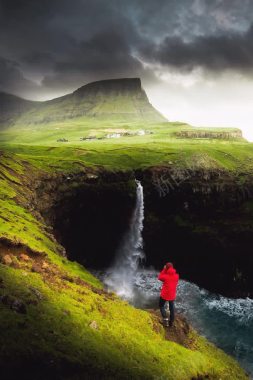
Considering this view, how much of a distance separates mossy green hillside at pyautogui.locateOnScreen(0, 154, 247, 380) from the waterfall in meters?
25.0

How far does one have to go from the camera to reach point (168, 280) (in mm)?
22781

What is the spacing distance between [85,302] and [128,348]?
152 inches

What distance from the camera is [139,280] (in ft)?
172

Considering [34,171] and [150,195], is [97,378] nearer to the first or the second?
[34,171]

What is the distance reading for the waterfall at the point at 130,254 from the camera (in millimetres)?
51409

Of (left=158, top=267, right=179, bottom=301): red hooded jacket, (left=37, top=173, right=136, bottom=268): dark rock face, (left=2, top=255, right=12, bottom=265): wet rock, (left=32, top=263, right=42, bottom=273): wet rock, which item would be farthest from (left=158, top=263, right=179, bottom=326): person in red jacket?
(left=37, top=173, right=136, bottom=268): dark rock face

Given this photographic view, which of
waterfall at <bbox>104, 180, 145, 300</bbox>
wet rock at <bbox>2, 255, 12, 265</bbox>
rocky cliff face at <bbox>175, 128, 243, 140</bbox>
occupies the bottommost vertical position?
waterfall at <bbox>104, 180, 145, 300</bbox>

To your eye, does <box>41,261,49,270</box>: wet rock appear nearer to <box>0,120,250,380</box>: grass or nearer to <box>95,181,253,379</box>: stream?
<box>0,120,250,380</box>: grass

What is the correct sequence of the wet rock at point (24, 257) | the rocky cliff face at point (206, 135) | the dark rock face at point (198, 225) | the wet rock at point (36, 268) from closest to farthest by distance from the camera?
1. the wet rock at point (36, 268)
2. the wet rock at point (24, 257)
3. the dark rock face at point (198, 225)
4. the rocky cliff face at point (206, 135)

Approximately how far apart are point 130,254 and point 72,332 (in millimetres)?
42070

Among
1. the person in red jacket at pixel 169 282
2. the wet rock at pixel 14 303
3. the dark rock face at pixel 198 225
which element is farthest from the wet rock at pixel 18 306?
the dark rock face at pixel 198 225

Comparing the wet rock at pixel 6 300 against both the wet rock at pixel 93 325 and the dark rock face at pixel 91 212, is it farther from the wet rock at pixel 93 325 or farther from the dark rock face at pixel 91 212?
the dark rock face at pixel 91 212

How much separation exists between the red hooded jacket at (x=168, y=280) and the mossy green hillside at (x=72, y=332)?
188 centimetres

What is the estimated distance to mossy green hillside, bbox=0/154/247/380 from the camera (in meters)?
13.4
